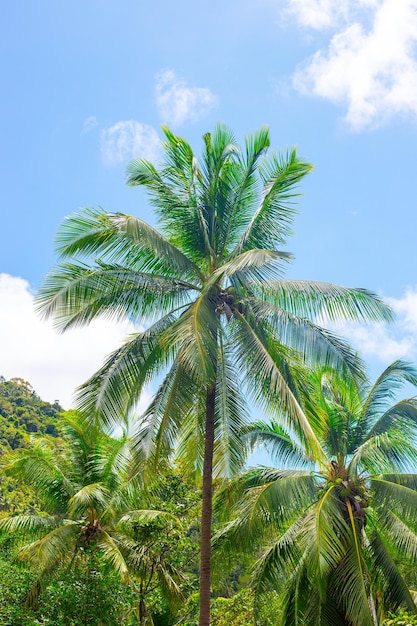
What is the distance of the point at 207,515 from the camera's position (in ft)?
33.6

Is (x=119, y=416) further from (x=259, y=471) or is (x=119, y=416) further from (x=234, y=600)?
(x=234, y=600)

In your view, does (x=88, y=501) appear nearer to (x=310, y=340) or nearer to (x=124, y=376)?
(x=124, y=376)

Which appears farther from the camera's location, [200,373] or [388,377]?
[388,377]

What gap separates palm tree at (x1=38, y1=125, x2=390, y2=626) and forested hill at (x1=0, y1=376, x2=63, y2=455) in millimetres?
29688

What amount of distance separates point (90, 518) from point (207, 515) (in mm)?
6648

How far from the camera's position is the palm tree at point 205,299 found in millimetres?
10430

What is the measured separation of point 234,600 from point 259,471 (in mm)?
5456

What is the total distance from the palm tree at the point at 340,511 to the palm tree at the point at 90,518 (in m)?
3.89

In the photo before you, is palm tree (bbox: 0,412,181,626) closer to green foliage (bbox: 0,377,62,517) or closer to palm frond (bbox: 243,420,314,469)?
palm frond (bbox: 243,420,314,469)

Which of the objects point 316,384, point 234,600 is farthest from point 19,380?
point 316,384

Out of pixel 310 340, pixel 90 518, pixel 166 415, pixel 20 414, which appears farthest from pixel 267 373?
pixel 20 414

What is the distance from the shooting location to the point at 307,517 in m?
11.6

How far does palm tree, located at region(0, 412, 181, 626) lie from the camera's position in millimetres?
15445

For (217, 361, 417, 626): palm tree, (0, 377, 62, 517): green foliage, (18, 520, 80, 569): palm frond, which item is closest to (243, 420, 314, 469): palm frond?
(217, 361, 417, 626): palm tree
